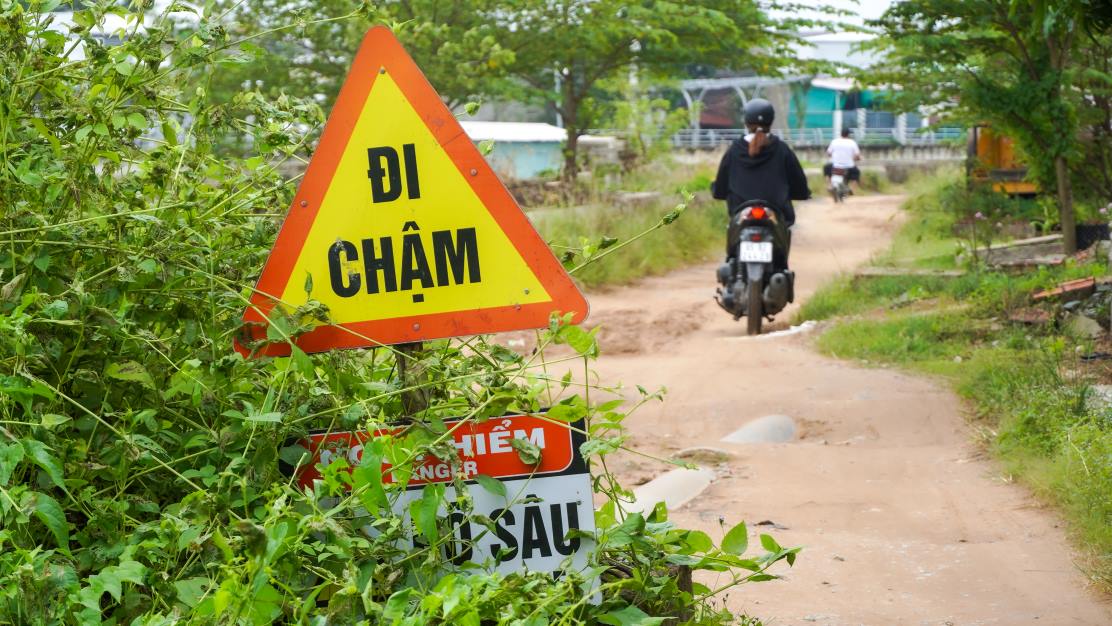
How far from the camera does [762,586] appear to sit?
15.6 ft

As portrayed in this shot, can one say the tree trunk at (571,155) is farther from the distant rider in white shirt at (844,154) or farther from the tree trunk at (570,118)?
the distant rider in white shirt at (844,154)

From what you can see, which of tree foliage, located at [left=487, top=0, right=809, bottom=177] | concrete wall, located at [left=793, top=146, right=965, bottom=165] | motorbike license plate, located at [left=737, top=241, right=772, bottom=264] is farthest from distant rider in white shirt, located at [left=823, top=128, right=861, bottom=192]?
motorbike license plate, located at [left=737, top=241, right=772, bottom=264]

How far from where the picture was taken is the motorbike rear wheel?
35.0 ft

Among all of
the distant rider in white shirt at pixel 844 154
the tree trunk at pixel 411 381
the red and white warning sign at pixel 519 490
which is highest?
the tree trunk at pixel 411 381

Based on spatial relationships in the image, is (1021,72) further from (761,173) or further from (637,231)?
(637,231)

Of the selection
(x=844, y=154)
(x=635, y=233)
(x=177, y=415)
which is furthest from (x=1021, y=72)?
(x=844, y=154)

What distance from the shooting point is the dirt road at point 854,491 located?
176 inches

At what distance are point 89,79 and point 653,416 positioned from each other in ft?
16.9

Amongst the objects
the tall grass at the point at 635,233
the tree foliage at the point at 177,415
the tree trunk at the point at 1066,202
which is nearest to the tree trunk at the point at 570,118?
the tall grass at the point at 635,233

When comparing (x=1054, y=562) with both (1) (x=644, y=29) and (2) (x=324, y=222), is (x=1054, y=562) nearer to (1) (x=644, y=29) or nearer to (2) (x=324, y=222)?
(2) (x=324, y=222)

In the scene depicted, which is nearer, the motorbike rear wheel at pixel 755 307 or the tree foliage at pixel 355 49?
the motorbike rear wheel at pixel 755 307

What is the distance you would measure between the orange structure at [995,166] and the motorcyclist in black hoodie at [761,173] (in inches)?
332

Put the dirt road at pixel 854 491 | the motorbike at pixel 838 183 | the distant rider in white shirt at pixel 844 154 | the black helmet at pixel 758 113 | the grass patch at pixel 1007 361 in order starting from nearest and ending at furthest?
the dirt road at pixel 854 491 → the grass patch at pixel 1007 361 → the black helmet at pixel 758 113 → the distant rider in white shirt at pixel 844 154 → the motorbike at pixel 838 183

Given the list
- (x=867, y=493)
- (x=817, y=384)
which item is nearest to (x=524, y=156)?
(x=817, y=384)
